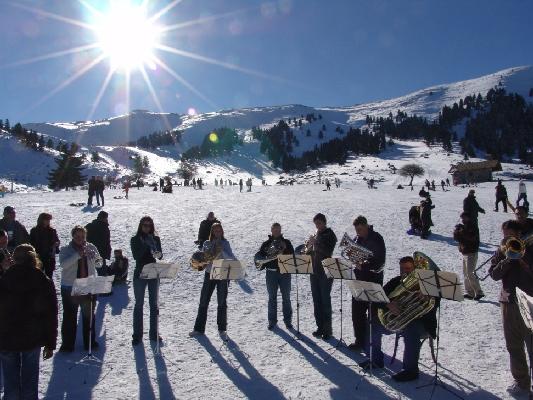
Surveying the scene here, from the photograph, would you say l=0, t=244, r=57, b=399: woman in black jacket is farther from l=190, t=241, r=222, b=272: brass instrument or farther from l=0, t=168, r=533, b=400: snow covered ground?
l=190, t=241, r=222, b=272: brass instrument

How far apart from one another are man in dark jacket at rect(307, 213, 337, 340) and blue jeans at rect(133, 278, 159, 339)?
3130 mm

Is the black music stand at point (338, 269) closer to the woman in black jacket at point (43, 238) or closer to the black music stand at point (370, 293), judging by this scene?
the black music stand at point (370, 293)

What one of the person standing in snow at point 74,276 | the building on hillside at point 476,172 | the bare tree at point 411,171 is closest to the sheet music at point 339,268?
the person standing in snow at point 74,276

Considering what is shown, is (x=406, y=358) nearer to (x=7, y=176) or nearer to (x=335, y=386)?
(x=335, y=386)

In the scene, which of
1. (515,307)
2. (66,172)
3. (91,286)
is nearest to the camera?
(515,307)

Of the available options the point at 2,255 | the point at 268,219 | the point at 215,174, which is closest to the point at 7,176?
the point at 215,174

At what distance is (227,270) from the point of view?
8.38 meters

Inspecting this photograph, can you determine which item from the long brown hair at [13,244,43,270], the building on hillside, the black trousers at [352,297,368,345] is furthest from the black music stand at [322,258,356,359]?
the building on hillside

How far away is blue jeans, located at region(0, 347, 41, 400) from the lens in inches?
217

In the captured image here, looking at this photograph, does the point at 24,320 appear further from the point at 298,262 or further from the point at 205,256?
the point at 298,262

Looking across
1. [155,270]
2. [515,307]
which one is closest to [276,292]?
[155,270]

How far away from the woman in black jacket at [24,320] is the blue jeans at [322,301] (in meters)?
5.00

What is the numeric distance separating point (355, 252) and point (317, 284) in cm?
148

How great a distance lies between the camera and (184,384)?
22.7 feet
